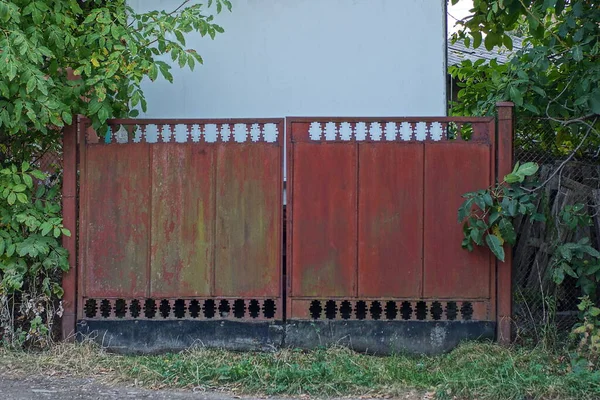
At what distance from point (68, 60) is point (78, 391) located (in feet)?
9.04

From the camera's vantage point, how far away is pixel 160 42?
5812mm

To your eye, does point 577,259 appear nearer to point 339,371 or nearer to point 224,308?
point 339,371

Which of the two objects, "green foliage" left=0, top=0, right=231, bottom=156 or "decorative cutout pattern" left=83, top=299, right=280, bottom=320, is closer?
"green foliage" left=0, top=0, right=231, bottom=156

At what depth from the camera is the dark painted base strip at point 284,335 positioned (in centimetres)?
587

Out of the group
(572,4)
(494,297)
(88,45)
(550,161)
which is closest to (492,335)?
(494,297)

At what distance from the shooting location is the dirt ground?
5.03 meters

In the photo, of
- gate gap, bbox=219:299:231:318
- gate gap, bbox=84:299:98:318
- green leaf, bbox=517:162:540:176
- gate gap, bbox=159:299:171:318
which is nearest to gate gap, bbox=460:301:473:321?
green leaf, bbox=517:162:540:176

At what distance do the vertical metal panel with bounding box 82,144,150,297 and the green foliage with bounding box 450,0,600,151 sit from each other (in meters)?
3.17

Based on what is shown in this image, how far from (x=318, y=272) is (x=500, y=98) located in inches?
87.9

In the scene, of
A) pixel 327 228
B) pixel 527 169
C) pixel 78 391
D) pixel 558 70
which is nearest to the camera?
pixel 78 391

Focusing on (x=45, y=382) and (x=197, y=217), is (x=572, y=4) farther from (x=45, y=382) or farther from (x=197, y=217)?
(x=45, y=382)

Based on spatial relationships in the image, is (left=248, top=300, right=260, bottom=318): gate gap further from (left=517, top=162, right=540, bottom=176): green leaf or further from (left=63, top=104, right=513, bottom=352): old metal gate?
(left=517, top=162, right=540, bottom=176): green leaf

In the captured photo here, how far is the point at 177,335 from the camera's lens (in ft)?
19.5

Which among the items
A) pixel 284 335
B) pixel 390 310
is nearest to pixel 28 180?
pixel 284 335
